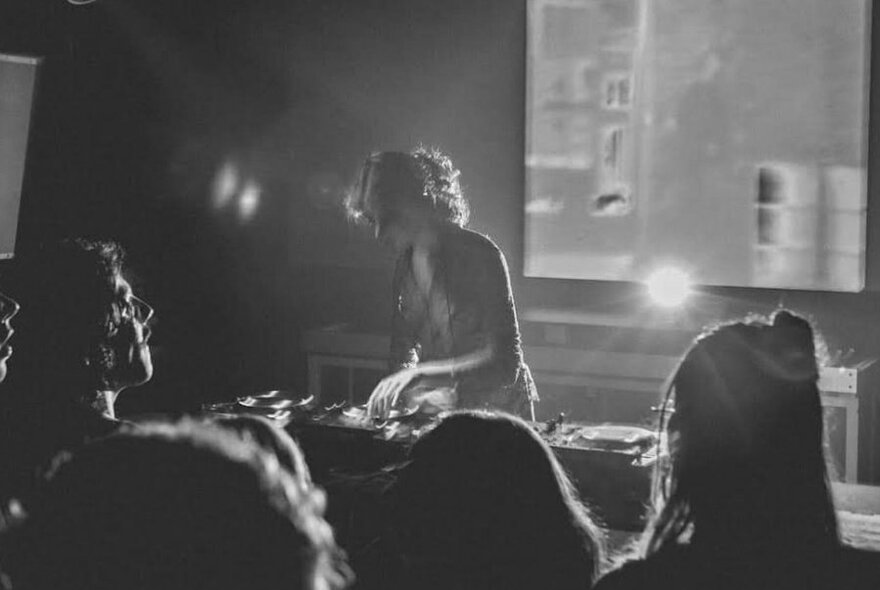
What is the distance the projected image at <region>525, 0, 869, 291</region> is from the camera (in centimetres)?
471

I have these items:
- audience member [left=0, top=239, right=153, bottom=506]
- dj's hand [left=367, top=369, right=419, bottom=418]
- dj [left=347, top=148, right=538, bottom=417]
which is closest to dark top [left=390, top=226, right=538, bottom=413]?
dj [left=347, top=148, right=538, bottom=417]

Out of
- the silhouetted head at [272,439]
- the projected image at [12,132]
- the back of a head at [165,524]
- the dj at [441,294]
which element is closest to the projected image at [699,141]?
the dj at [441,294]

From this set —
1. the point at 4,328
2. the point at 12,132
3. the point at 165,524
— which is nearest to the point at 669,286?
the point at 12,132

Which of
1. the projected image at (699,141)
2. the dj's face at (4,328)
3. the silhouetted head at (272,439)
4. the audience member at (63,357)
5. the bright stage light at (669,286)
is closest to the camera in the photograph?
the silhouetted head at (272,439)

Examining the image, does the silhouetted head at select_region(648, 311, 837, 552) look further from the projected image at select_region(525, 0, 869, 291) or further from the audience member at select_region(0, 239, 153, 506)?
the projected image at select_region(525, 0, 869, 291)

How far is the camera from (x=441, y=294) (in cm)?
345

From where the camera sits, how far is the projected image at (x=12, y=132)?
4.41 metres

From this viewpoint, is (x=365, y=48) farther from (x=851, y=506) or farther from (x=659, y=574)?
(x=659, y=574)

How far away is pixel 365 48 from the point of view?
5.73m

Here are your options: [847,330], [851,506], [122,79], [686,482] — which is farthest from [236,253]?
[686,482]

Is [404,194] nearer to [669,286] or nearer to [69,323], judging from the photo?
[69,323]

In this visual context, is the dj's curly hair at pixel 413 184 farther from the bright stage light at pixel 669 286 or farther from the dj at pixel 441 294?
the bright stage light at pixel 669 286

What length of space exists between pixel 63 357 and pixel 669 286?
132 inches

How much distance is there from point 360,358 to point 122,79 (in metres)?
1.75
